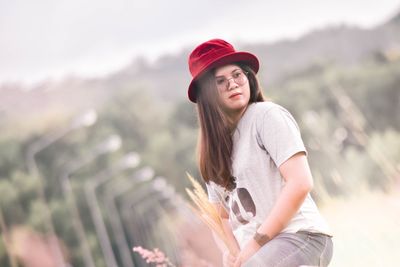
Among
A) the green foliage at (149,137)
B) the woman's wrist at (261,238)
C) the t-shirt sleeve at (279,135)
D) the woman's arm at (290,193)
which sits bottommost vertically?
the woman's wrist at (261,238)

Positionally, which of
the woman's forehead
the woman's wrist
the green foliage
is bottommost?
the woman's wrist

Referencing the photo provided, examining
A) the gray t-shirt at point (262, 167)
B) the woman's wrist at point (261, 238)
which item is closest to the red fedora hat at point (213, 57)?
the gray t-shirt at point (262, 167)

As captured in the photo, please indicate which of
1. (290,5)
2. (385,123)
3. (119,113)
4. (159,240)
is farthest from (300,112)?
(290,5)

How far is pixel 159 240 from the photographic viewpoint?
56844 millimetres

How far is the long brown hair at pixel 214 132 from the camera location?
349 cm

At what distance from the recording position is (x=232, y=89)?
11.4ft

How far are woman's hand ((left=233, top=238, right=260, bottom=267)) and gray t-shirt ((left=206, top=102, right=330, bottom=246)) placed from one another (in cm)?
11

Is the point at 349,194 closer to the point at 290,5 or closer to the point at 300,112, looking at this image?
the point at 300,112

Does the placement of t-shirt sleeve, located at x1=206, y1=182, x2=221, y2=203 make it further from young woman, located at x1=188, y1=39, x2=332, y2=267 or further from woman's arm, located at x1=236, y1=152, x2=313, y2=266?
woman's arm, located at x1=236, y1=152, x2=313, y2=266

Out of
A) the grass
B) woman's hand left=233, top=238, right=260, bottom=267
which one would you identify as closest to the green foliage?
the grass

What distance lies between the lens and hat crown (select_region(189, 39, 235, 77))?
3504mm

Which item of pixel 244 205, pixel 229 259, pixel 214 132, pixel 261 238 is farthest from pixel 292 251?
pixel 214 132

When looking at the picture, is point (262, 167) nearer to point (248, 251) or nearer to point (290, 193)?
point (290, 193)

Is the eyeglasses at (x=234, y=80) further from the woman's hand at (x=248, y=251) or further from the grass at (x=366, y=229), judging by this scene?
the grass at (x=366, y=229)
